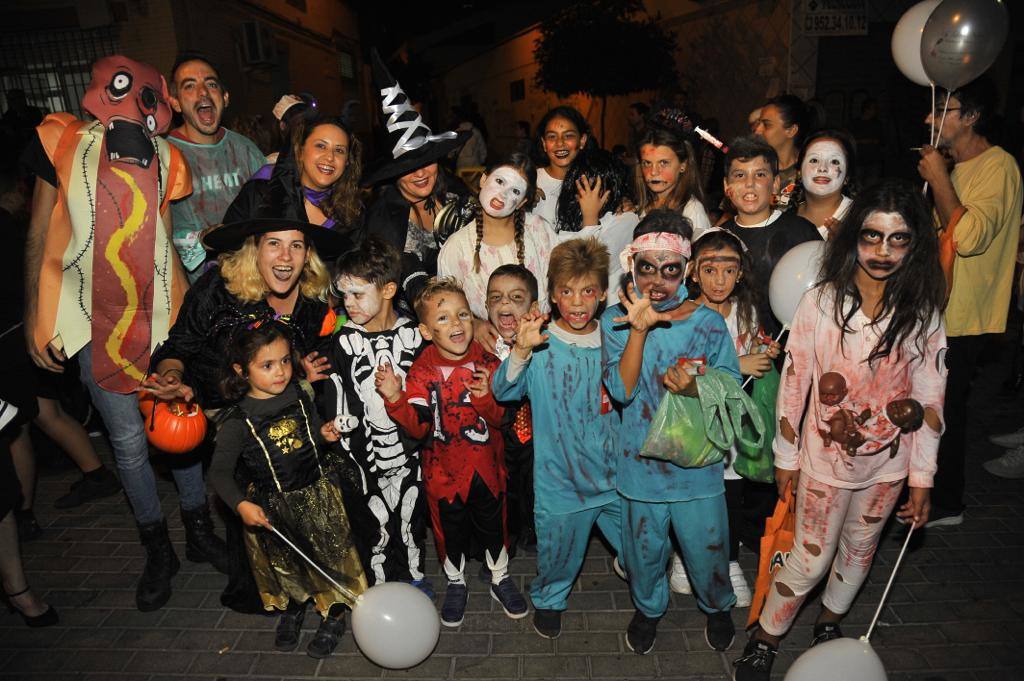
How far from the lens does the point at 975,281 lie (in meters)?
3.45

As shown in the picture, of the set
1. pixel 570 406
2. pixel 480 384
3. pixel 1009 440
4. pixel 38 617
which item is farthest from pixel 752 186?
pixel 38 617

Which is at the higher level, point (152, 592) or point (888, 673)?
point (152, 592)

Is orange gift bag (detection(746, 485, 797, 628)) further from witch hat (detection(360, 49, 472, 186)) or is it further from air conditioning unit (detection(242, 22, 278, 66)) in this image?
air conditioning unit (detection(242, 22, 278, 66))

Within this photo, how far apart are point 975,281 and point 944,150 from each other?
780mm

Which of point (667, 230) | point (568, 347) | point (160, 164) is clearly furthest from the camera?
point (160, 164)

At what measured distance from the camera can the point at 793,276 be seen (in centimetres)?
278

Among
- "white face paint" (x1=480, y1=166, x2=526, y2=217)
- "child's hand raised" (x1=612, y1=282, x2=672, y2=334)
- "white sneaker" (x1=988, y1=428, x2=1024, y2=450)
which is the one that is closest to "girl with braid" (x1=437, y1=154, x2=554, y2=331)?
"white face paint" (x1=480, y1=166, x2=526, y2=217)

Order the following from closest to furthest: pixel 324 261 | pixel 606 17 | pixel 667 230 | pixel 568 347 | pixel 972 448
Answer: pixel 667 230 → pixel 568 347 → pixel 324 261 → pixel 972 448 → pixel 606 17

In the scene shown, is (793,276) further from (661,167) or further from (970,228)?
(970,228)

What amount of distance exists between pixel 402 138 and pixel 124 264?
5.31ft

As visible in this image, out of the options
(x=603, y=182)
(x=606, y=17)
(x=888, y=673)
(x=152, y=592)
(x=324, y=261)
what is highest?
(x=606, y=17)

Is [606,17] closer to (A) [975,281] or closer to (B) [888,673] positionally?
A: (A) [975,281]

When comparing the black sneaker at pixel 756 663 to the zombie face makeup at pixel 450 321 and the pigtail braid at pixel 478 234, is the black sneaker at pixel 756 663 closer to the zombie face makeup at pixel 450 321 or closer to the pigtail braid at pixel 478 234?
the zombie face makeup at pixel 450 321

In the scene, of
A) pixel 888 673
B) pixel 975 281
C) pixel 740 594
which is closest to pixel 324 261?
pixel 740 594
